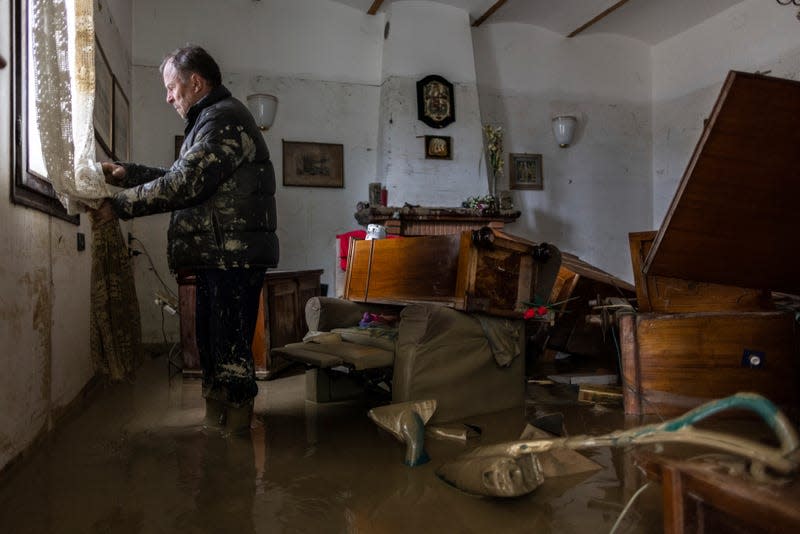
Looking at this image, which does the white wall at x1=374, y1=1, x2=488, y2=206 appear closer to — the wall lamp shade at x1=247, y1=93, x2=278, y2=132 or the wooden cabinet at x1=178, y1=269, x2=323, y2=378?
the wall lamp shade at x1=247, y1=93, x2=278, y2=132

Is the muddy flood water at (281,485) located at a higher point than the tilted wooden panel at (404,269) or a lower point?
lower

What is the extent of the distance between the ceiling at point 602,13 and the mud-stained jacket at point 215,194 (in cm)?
401

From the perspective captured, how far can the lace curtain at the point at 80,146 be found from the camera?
210cm

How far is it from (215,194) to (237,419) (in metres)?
0.99

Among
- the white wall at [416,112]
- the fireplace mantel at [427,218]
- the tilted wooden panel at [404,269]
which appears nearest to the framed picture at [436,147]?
A: the white wall at [416,112]

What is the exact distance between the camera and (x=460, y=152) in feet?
19.1

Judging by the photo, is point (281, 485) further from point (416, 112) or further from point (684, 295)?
point (416, 112)

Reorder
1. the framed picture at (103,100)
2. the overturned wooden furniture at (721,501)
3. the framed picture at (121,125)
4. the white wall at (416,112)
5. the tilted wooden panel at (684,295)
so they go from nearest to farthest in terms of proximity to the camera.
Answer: the overturned wooden furniture at (721,501)
the tilted wooden panel at (684,295)
the framed picture at (103,100)
the framed picture at (121,125)
the white wall at (416,112)

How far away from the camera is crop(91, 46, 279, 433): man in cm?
223

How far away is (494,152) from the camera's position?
6.02 m

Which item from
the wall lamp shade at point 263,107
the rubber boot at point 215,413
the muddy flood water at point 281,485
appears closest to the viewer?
the muddy flood water at point 281,485

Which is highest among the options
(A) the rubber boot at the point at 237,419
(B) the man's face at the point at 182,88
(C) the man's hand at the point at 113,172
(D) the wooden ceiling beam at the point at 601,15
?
(D) the wooden ceiling beam at the point at 601,15

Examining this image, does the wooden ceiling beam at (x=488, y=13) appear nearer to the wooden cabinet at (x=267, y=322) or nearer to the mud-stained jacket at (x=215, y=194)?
the wooden cabinet at (x=267, y=322)

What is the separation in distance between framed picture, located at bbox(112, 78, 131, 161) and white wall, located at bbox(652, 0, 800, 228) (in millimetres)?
5417
